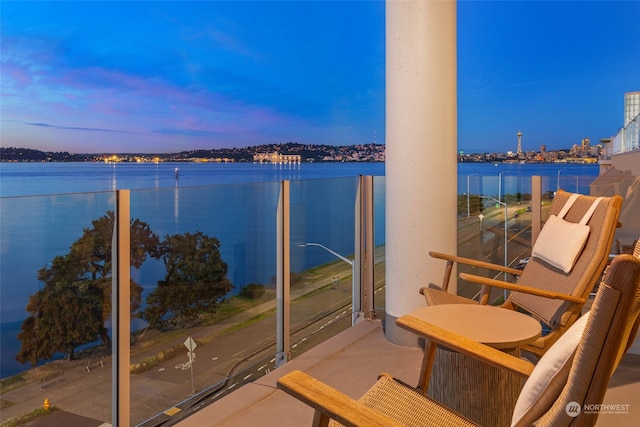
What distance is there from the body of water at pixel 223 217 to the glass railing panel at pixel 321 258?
→ 0.04 ft

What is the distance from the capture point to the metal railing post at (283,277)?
3172 mm

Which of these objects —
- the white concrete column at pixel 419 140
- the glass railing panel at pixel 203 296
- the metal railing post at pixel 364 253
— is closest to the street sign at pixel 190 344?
the glass railing panel at pixel 203 296

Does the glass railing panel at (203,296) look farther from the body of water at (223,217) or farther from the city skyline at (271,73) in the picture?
the city skyline at (271,73)

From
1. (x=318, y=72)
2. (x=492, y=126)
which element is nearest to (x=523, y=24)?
(x=492, y=126)

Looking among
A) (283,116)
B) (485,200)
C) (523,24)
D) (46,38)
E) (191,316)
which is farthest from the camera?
(283,116)

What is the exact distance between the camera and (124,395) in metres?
2.20

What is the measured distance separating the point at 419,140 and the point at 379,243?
981 millimetres

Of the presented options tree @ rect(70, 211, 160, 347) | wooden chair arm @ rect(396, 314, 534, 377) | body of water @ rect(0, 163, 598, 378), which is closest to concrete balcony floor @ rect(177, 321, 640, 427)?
body of water @ rect(0, 163, 598, 378)

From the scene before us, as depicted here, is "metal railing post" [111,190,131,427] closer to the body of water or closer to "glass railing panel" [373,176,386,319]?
the body of water

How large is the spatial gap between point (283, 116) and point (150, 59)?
9.88 m

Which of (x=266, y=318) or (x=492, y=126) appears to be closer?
(x=266, y=318)

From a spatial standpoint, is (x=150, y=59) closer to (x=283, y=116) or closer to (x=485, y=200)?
(x=283, y=116)

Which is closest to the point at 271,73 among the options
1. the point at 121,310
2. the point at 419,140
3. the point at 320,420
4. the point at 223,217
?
the point at 419,140

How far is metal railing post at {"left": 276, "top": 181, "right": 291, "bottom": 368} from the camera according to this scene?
10.4 ft
